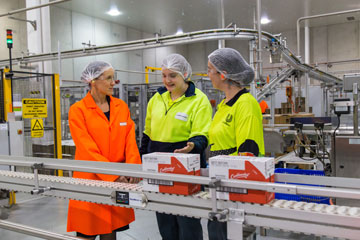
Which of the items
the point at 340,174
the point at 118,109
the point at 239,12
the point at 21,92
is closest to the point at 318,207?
the point at 118,109

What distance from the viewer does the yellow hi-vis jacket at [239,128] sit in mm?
1474

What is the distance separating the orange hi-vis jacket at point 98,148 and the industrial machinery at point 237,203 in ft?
1.28

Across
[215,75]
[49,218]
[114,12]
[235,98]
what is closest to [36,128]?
[49,218]

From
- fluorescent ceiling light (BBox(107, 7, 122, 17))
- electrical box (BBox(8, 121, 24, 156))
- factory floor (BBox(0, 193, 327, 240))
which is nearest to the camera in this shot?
factory floor (BBox(0, 193, 327, 240))

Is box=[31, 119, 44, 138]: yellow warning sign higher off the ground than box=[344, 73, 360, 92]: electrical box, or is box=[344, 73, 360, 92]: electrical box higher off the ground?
box=[344, 73, 360, 92]: electrical box

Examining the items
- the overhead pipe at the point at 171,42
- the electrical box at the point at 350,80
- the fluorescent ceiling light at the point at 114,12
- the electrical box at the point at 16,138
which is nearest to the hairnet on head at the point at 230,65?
the electrical box at the point at 350,80

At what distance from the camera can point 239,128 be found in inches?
59.7

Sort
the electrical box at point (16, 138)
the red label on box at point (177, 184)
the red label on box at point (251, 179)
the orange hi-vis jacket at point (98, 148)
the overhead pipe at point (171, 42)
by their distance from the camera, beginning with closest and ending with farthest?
the red label on box at point (251, 179)
the red label on box at point (177, 184)
the orange hi-vis jacket at point (98, 148)
the electrical box at point (16, 138)
the overhead pipe at point (171, 42)

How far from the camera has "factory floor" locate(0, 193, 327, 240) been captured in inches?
128

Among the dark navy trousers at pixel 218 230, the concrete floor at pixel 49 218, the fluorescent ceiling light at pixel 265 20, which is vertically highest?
the fluorescent ceiling light at pixel 265 20

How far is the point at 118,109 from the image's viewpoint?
198 cm

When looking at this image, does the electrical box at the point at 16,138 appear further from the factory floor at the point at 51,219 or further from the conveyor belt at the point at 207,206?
the conveyor belt at the point at 207,206

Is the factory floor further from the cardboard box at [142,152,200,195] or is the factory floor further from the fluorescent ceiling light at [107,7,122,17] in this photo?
the fluorescent ceiling light at [107,7,122,17]

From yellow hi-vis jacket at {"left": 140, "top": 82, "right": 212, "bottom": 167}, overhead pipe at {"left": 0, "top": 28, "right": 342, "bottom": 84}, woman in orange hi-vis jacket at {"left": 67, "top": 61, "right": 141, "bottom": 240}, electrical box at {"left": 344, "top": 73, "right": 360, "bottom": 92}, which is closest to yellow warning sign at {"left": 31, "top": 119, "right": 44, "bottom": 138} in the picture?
overhead pipe at {"left": 0, "top": 28, "right": 342, "bottom": 84}
